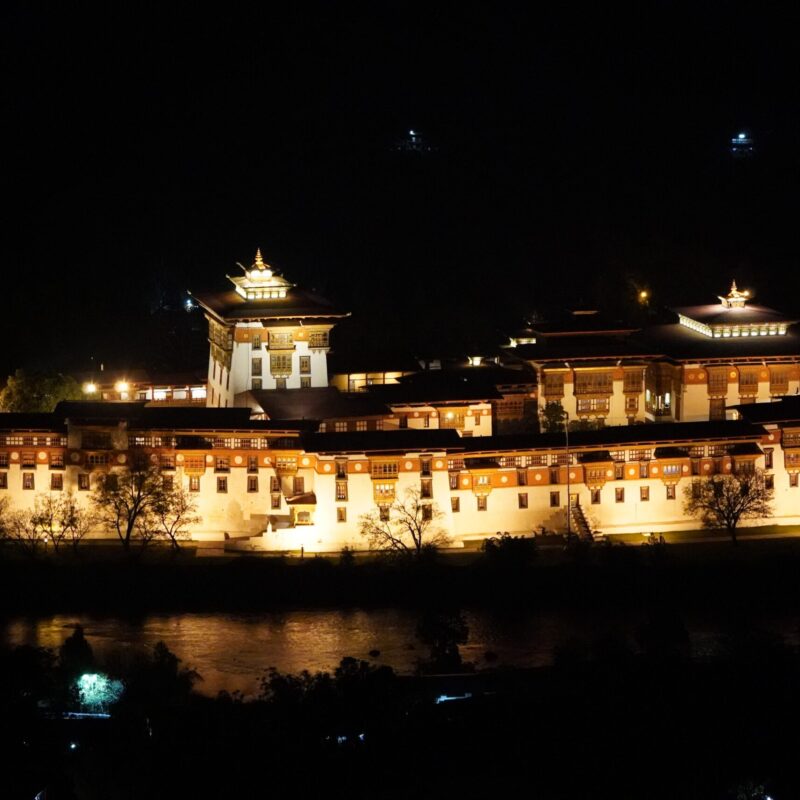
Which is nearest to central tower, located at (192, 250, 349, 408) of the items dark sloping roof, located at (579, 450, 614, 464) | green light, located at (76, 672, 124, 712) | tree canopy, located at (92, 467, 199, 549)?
tree canopy, located at (92, 467, 199, 549)

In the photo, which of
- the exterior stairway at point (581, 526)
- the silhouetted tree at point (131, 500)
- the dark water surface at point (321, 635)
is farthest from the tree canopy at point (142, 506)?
the exterior stairway at point (581, 526)

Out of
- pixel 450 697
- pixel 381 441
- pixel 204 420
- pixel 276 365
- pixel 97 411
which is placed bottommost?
pixel 450 697

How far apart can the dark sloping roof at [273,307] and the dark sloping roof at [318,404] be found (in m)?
1.79

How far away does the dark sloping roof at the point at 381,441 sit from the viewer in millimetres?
32250

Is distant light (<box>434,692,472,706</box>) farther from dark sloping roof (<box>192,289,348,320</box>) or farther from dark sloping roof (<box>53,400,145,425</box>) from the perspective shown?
dark sloping roof (<box>192,289,348,320</box>)

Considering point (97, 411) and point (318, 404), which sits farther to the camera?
point (318, 404)

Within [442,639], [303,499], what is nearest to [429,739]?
[442,639]

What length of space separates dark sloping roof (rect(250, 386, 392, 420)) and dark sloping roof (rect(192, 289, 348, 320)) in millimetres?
1788

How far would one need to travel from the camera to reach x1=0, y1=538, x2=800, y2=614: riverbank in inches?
1236

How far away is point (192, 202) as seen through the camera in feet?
243

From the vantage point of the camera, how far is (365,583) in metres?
31.6

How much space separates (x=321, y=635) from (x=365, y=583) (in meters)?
1.79

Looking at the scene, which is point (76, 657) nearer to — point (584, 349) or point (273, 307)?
point (273, 307)

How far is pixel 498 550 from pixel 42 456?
9.33m
